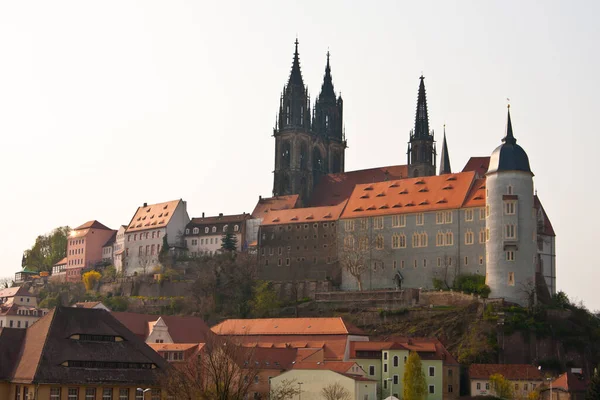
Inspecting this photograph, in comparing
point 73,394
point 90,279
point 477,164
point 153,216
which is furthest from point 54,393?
point 153,216

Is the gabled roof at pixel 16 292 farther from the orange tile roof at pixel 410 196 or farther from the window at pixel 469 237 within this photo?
the window at pixel 469 237

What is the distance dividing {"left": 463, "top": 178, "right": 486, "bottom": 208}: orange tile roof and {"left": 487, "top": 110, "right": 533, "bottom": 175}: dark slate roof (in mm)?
5450

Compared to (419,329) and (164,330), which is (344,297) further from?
(164,330)

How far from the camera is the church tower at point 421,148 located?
166625 millimetres

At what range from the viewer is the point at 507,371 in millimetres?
110750

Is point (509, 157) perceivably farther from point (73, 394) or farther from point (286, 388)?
point (73, 394)

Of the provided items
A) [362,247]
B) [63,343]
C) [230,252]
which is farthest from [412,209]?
[63,343]

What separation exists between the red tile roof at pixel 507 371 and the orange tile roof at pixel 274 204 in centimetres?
5413

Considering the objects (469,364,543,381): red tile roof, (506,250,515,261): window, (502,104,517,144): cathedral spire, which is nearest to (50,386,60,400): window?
(469,364,543,381): red tile roof

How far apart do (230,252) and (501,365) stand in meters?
52.7

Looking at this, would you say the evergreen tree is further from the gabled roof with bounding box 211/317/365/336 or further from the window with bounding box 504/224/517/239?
the window with bounding box 504/224/517/239

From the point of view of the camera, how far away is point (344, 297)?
135 m

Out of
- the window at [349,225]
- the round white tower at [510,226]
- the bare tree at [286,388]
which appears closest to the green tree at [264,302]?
the window at [349,225]

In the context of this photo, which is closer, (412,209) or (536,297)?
(536,297)
